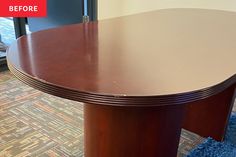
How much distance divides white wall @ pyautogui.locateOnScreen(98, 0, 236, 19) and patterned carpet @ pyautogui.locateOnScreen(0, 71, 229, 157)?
4.39ft

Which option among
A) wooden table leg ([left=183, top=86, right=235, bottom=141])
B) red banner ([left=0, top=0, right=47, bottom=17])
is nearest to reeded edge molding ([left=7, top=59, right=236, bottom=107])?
wooden table leg ([left=183, top=86, right=235, bottom=141])

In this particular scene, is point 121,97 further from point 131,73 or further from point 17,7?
point 17,7

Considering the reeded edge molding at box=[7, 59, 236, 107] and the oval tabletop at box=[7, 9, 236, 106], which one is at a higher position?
the oval tabletop at box=[7, 9, 236, 106]

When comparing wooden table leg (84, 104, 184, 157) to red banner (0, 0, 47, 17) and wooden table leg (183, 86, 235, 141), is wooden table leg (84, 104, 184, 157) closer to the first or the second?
wooden table leg (183, 86, 235, 141)

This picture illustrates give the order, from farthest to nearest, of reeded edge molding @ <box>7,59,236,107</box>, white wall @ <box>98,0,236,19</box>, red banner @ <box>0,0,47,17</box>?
red banner @ <box>0,0,47,17</box> < white wall @ <box>98,0,236,19</box> < reeded edge molding @ <box>7,59,236,107</box>

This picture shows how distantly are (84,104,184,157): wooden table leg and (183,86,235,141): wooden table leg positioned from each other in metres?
0.58

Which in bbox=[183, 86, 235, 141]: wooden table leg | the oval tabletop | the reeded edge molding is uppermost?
the oval tabletop

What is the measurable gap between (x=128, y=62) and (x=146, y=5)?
2267 mm

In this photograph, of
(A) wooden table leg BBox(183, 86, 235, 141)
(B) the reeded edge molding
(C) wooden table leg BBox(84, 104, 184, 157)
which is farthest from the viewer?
(A) wooden table leg BBox(183, 86, 235, 141)

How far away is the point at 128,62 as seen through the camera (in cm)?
110

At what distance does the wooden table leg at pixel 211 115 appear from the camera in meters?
1.84

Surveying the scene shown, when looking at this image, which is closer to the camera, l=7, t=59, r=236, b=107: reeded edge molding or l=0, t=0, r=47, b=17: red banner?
l=7, t=59, r=236, b=107: reeded edge molding

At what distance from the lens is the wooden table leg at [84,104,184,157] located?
1.18 metres

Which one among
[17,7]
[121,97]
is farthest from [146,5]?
[121,97]
